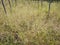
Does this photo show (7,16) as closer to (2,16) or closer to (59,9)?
(2,16)

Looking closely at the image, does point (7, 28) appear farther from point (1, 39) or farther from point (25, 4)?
point (25, 4)

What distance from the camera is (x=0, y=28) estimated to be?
20.0ft

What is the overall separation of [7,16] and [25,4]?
2.51 metres

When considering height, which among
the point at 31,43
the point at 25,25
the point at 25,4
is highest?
the point at 25,4

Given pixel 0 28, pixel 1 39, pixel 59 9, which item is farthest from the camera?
pixel 59 9

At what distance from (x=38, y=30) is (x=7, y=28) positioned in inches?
45.7

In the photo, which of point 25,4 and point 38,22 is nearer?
point 38,22

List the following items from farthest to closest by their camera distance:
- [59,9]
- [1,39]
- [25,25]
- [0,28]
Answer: [59,9] → [25,25] → [0,28] → [1,39]

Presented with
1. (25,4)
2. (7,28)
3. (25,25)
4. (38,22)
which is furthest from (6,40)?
(25,4)

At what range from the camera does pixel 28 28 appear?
641cm

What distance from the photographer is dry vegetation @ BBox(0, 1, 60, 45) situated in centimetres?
580

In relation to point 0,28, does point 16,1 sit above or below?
above

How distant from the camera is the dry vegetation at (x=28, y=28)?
19.0ft

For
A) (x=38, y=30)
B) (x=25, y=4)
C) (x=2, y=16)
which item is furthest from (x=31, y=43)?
(x=25, y=4)
